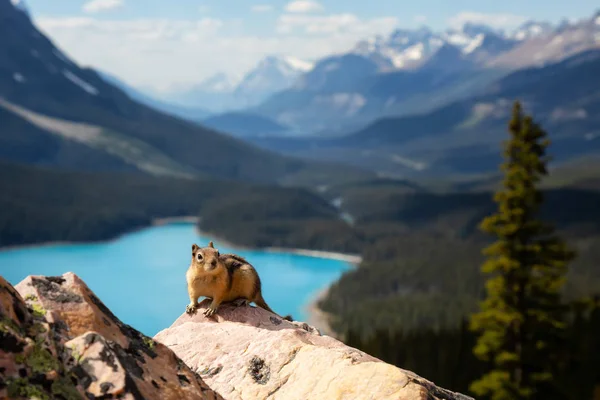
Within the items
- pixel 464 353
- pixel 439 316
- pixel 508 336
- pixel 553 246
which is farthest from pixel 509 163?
pixel 439 316

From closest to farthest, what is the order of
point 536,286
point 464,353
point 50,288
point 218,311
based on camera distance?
1. point 50,288
2. point 218,311
3. point 536,286
4. point 464,353

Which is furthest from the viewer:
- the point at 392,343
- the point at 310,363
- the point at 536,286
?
the point at 392,343

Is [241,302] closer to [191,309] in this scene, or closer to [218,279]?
[218,279]

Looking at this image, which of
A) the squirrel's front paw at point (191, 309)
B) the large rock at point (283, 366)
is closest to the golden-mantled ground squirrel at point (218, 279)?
the squirrel's front paw at point (191, 309)

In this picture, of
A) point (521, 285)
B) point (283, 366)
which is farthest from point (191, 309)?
point (521, 285)

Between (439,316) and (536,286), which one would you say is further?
(439,316)

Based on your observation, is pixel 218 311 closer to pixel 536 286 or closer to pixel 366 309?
pixel 536 286

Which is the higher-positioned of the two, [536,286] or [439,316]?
[536,286]

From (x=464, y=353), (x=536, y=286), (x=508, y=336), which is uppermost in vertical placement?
(x=536, y=286)
